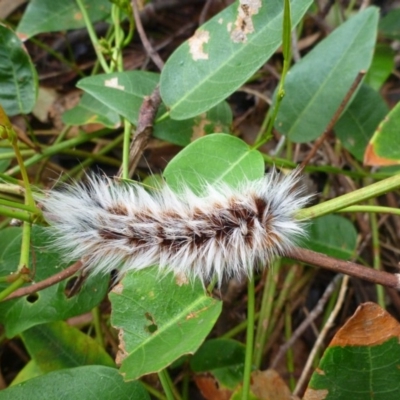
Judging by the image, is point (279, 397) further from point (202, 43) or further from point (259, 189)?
point (202, 43)

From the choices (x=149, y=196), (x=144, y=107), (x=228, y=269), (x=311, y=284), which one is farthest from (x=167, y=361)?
(x=311, y=284)

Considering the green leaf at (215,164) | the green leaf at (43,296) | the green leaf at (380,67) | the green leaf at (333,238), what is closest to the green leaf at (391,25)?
the green leaf at (380,67)

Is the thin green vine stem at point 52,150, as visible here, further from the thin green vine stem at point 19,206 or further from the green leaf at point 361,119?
the green leaf at point 361,119

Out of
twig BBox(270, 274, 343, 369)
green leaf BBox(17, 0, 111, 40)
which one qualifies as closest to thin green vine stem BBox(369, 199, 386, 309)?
twig BBox(270, 274, 343, 369)

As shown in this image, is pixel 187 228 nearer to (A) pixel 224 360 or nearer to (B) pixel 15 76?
(A) pixel 224 360

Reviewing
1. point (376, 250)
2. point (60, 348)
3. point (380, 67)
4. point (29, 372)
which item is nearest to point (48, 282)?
point (60, 348)
